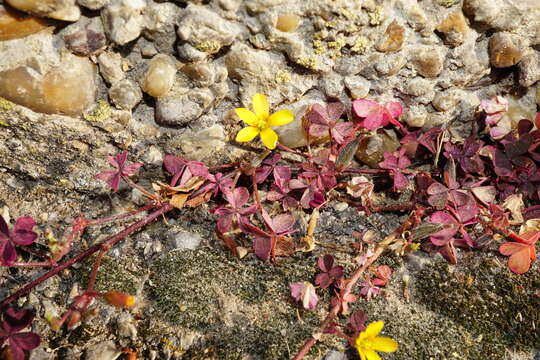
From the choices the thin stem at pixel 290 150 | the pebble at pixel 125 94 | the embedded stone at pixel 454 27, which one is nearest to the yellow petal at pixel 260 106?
the thin stem at pixel 290 150

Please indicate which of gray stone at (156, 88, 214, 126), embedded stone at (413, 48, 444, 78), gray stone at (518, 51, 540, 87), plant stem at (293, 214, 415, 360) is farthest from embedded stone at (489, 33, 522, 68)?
gray stone at (156, 88, 214, 126)

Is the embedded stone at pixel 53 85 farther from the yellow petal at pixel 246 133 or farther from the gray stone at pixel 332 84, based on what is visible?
the gray stone at pixel 332 84

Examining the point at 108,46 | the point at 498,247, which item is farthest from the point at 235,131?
the point at 498,247

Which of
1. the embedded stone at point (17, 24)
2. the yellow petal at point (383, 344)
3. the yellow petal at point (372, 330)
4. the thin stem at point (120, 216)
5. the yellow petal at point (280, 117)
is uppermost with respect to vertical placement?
the embedded stone at point (17, 24)

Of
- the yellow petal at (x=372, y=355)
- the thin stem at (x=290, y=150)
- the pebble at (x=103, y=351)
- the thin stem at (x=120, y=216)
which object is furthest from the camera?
the thin stem at (x=290, y=150)

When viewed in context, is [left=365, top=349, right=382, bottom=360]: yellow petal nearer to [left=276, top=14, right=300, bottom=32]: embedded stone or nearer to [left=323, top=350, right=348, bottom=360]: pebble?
[left=323, top=350, right=348, bottom=360]: pebble

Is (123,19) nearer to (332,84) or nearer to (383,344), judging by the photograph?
(332,84)
